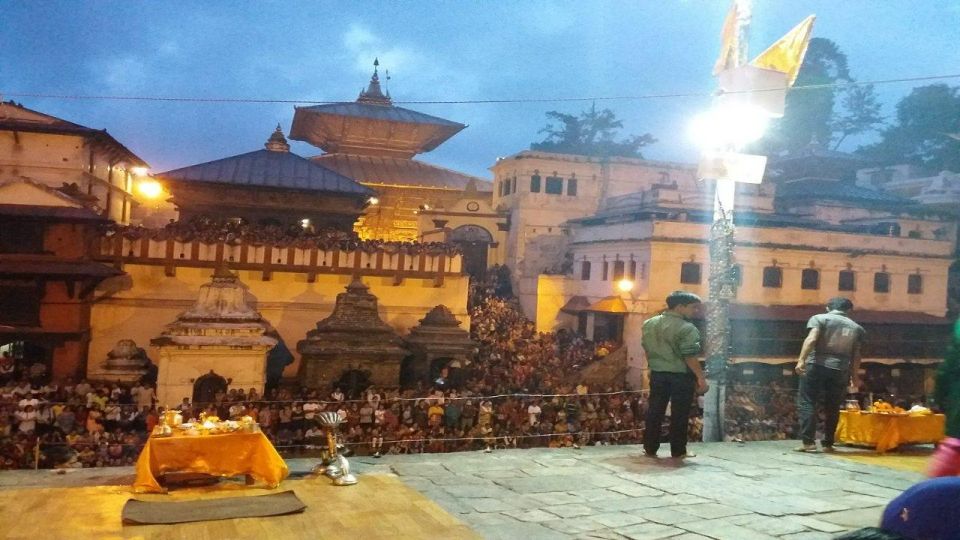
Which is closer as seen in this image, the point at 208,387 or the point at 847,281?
the point at 208,387

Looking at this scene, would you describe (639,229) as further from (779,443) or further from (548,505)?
(548,505)

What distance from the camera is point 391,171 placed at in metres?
33.0

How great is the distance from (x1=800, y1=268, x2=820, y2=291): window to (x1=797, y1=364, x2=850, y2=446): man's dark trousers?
21.1m

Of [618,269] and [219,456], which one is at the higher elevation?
[618,269]

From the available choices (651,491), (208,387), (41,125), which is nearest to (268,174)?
(41,125)

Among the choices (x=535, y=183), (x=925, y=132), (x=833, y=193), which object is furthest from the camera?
(x=925, y=132)

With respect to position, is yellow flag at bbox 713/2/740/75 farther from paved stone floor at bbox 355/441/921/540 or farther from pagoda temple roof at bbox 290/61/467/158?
pagoda temple roof at bbox 290/61/467/158

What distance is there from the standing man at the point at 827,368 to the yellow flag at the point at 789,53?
4.12 meters

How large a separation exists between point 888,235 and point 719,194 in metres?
22.3

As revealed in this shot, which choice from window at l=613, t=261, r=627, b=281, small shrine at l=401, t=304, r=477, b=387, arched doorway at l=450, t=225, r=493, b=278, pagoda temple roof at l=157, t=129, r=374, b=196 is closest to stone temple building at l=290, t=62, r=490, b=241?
arched doorway at l=450, t=225, r=493, b=278

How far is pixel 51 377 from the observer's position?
19.6 meters

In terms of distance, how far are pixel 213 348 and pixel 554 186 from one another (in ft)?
70.6

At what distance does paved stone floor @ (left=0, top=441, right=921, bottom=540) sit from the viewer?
5.36 meters

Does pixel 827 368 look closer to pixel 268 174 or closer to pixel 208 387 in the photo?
pixel 208 387
